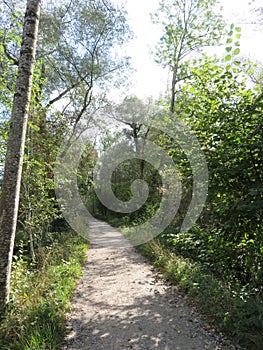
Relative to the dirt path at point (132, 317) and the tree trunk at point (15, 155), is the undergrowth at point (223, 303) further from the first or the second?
the tree trunk at point (15, 155)

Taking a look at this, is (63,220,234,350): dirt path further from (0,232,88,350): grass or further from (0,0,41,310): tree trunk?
(0,0,41,310): tree trunk

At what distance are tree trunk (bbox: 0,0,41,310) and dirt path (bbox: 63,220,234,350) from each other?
4.34 feet

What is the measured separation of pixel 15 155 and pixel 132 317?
3.07m

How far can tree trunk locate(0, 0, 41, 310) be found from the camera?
135 inches

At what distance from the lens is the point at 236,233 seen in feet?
12.5

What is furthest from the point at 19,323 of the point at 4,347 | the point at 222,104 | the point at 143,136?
the point at 143,136

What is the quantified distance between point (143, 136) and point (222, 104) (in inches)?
569

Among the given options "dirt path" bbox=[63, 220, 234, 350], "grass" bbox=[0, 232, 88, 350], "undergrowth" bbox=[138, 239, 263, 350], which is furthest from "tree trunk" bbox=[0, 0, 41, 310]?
"undergrowth" bbox=[138, 239, 263, 350]

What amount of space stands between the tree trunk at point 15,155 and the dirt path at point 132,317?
4.34ft

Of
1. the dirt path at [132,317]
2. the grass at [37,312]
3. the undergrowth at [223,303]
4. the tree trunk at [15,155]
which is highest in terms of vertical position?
the tree trunk at [15,155]

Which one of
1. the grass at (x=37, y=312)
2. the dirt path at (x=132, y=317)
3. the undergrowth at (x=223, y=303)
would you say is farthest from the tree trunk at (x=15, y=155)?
the undergrowth at (x=223, y=303)

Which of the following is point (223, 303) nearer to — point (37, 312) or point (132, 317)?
point (132, 317)

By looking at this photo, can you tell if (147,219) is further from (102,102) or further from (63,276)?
Result: (63,276)

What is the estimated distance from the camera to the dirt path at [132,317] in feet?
10.6
